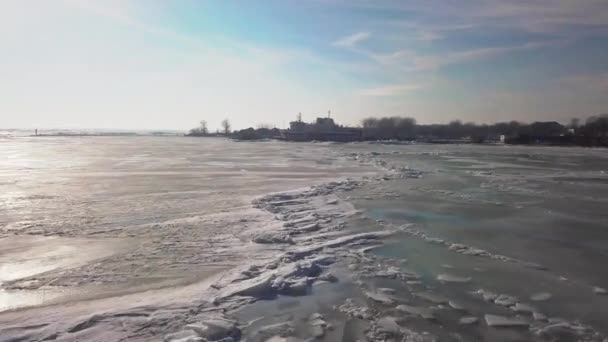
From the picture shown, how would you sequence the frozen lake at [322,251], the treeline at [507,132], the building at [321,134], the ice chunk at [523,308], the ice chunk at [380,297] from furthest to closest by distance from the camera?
the building at [321,134] < the treeline at [507,132] < the ice chunk at [380,297] < the ice chunk at [523,308] < the frozen lake at [322,251]

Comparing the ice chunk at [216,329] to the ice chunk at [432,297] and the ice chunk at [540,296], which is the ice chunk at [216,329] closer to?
the ice chunk at [432,297]

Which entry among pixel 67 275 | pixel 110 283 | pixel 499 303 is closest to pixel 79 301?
pixel 110 283

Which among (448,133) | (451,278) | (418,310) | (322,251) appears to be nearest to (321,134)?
(448,133)

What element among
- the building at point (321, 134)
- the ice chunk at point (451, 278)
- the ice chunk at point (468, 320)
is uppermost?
the building at point (321, 134)

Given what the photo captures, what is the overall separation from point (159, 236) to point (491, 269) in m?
6.17

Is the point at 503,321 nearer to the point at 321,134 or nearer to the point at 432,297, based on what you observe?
the point at 432,297

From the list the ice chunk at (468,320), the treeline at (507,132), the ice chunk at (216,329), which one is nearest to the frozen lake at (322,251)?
the ice chunk at (468,320)

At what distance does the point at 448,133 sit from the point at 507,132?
56.2 feet

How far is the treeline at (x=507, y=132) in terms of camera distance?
83.4 m

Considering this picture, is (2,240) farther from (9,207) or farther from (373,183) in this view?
(373,183)

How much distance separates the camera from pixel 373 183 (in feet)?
56.9

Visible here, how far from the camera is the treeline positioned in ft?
274

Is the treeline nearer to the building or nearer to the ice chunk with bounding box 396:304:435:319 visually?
the building

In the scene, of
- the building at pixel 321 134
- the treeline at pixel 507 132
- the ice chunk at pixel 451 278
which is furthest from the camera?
the building at pixel 321 134
